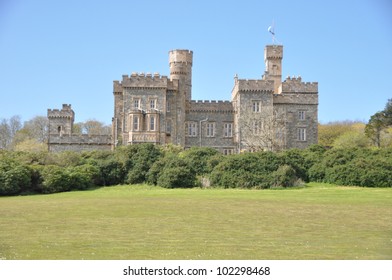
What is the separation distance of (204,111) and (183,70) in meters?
6.31

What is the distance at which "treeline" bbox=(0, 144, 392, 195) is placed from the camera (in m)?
34.0

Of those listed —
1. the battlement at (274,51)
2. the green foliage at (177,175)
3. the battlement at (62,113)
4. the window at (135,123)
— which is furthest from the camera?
the battlement at (274,51)

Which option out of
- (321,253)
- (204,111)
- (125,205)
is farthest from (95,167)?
(321,253)

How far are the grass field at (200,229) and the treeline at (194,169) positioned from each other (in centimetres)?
918

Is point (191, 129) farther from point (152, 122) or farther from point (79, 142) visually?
→ point (79, 142)

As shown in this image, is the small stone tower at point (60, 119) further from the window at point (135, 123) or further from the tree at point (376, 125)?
the tree at point (376, 125)

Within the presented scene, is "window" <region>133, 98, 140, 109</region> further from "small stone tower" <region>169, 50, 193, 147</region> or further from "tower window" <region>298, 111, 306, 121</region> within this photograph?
"tower window" <region>298, 111, 306, 121</region>

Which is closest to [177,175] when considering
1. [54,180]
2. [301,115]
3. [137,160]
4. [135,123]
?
[137,160]

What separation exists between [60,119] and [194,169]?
3009 cm

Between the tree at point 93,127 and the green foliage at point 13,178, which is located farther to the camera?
the tree at point 93,127

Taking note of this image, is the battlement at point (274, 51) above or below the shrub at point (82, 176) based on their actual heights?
above

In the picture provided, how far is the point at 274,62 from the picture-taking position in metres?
66.2

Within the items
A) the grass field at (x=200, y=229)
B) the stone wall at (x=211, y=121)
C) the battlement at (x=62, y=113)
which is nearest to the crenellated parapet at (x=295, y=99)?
the stone wall at (x=211, y=121)

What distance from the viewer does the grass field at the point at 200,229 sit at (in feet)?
42.5
